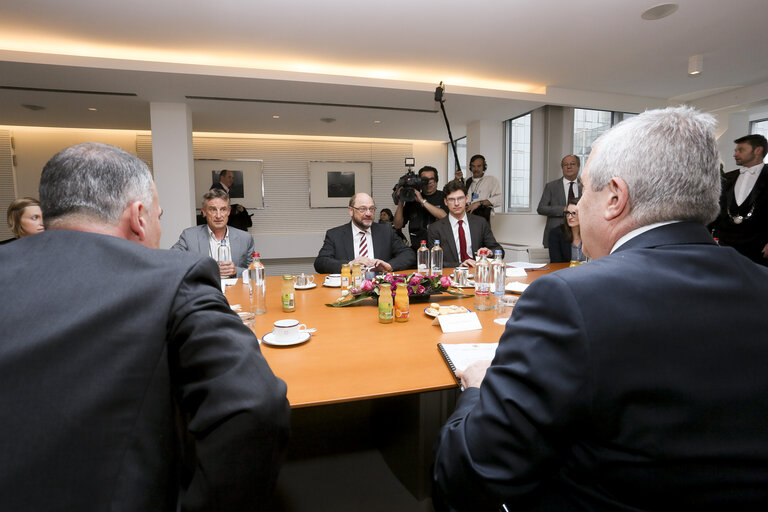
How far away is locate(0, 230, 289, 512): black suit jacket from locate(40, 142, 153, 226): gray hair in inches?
5.1

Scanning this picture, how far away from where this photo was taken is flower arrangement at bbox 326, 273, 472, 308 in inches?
80.0

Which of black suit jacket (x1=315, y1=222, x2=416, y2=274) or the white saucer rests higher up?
black suit jacket (x1=315, y1=222, x2=416, y2=274)

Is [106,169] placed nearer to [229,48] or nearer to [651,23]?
[229,48]

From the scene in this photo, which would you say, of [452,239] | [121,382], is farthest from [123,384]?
[452,239]

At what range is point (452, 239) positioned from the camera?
11.9ft

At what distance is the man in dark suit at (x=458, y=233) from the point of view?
363 cm

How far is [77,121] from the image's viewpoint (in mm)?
6148

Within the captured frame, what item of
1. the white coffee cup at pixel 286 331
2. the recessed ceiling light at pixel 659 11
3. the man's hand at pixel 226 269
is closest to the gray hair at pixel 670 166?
the white coffee cup at pixel 286 331

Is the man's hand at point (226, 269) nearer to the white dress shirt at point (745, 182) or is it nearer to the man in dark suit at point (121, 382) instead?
the man in dark suit at point (121, 382)

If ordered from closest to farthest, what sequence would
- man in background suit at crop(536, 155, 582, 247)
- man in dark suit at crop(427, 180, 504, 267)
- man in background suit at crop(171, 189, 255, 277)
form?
man in background suit at crop(171, 189, 255, 277) < man in dark suit at crop(427, 180, 504, 267) < man in background suit at crop(536, 155, 582, 247)

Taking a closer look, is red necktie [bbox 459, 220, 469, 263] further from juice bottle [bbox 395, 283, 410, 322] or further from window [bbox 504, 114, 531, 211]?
window [bbox 504, 114, 531, 211]

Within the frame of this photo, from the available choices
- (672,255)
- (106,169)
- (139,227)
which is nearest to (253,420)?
(139,227)

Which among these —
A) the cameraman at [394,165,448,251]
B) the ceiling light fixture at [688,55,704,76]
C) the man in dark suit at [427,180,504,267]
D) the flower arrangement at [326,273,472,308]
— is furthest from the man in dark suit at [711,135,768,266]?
the flower arrangement at [326,273,472,308]

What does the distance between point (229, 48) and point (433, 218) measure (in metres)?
2.88
